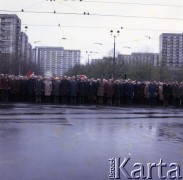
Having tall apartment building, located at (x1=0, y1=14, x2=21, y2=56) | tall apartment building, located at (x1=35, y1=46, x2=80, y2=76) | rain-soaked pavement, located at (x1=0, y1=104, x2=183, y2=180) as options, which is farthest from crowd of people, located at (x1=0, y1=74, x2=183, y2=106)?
tall apartment building, located at (x1=35, y1=46, x2=80, y2=76)

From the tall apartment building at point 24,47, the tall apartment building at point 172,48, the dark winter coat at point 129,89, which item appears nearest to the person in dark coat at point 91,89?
the dark winter coat at point 129,89

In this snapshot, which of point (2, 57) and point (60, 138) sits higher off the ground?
point (2, 57)

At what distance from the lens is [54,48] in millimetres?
196375

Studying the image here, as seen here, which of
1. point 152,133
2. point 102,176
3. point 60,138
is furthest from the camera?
point 152,133

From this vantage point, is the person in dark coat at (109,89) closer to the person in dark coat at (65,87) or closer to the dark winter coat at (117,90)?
the dark winter coat at (117,90)

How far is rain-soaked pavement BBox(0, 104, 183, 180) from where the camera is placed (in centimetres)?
834

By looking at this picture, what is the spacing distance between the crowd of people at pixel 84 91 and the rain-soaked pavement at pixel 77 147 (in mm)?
10522

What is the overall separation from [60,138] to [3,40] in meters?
122

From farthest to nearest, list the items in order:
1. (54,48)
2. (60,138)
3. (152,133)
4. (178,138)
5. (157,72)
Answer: (54,48), (157,72), (152,133), (178,138), (60,138)

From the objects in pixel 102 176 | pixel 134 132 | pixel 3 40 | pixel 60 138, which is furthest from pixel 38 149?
pixel 3 40

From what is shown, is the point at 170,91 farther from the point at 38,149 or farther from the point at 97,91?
the point at 38,149

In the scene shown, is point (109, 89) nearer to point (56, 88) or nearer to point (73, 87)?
point (73, 87)

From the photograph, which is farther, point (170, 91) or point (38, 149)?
point (170, 91)

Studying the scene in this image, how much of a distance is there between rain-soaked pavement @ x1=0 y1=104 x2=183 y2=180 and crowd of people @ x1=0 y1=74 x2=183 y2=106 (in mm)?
10522
